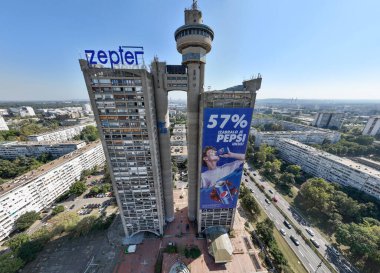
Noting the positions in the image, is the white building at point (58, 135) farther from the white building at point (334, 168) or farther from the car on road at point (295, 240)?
the white building at point (334, 168)

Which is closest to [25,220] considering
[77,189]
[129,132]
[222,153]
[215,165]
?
[77,189]

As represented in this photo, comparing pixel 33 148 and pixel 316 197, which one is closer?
pixel 316 197

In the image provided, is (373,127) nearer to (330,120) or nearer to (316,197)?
(330,120)

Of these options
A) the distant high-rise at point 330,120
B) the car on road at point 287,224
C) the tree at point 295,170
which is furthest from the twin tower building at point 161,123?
the distant high-rise at point 330,120

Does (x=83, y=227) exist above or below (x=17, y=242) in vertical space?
below

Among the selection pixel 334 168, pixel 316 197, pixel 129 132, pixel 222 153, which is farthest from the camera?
pixel 334 168

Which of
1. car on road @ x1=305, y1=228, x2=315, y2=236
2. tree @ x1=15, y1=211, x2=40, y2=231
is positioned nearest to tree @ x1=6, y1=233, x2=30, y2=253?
tree @ x1=15, y1=211, x2=40, y2=231

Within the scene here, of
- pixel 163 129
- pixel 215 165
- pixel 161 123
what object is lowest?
pixel 215 165

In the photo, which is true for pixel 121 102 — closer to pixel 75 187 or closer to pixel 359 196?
pixel 75 187
